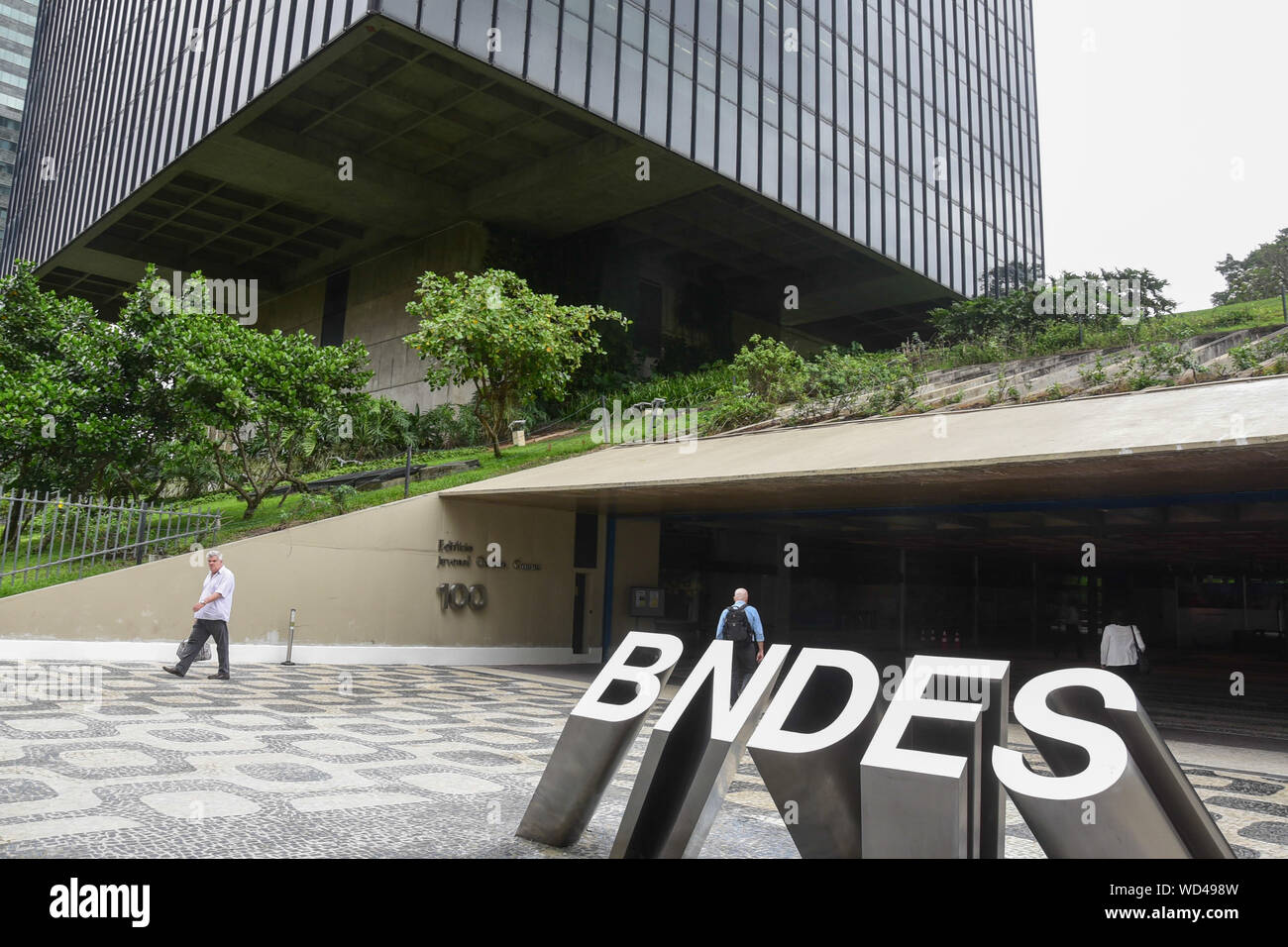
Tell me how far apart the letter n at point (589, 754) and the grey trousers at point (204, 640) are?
25.4 ft

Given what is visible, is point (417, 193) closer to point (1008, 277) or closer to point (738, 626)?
point (738, 626)

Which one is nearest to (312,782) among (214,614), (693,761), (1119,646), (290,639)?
(693,761)

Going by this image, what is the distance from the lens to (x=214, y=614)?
442 inches

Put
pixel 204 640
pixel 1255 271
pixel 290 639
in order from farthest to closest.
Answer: pixel 1255 271 → pixel 290 639 → pixel 204 640

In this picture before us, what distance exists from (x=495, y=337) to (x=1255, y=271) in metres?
51.2

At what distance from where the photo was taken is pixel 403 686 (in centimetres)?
1246

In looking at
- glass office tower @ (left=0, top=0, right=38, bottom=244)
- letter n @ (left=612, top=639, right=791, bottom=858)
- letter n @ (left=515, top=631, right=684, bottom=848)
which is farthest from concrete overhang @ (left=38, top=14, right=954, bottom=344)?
→ glass office tower @ (left=0, top=0, right=38, bottom=244)

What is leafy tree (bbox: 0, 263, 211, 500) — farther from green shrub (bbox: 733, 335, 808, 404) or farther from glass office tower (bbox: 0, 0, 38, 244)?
glass office tower (bbox: 0, 0, 38, 244)

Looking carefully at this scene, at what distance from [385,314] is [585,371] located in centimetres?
839

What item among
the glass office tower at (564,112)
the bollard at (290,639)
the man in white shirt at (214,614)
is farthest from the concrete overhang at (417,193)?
the man in white shirt at (214,614)

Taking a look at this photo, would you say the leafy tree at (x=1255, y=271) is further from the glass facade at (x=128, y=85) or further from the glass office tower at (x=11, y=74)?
the glass office tower at (x=11, y=74)

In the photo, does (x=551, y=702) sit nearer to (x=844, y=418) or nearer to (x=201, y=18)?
(x=844, y=418)

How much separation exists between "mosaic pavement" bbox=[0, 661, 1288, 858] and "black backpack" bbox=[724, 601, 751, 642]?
4.60 feet
